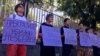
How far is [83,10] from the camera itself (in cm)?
1647

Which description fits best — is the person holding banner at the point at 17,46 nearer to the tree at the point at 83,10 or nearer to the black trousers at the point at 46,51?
the black trousers at the point at 46,51

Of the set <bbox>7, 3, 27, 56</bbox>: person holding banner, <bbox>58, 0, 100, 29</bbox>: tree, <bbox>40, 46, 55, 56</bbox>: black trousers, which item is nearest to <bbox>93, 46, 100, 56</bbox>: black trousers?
<bbox>40, 46, 55, 56</bbox>: black trousers

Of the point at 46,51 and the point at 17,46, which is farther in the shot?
the point at 46,51

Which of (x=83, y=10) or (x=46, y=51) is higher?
(x=83, y=10)

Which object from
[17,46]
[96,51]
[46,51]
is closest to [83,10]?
[96,51]

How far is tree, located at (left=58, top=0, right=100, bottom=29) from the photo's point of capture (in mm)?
16094

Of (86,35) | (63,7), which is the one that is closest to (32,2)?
(86,35)

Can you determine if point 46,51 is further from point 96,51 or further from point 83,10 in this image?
point 83,10

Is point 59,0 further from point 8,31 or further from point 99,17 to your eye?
point 8,31

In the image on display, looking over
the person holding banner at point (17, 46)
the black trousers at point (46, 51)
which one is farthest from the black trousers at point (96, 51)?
the person holding banner at point (17, 46)

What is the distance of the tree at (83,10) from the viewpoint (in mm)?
16094

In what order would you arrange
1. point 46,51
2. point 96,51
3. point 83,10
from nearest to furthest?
point 46,51
point 96,51
point 83,10

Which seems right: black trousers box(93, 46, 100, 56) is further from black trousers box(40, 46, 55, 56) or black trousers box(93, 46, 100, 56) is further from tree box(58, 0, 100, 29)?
tree box(58, 0, 100, 29)

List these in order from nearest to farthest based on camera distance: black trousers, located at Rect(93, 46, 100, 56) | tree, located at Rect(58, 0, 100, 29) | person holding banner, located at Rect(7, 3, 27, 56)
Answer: person holding banner, located at Rect(7, 3, 27, 56) < black trousers, located at Rect(93, 46, 100, 56) < tree, located at Rect(58, 0, 100, 29)
